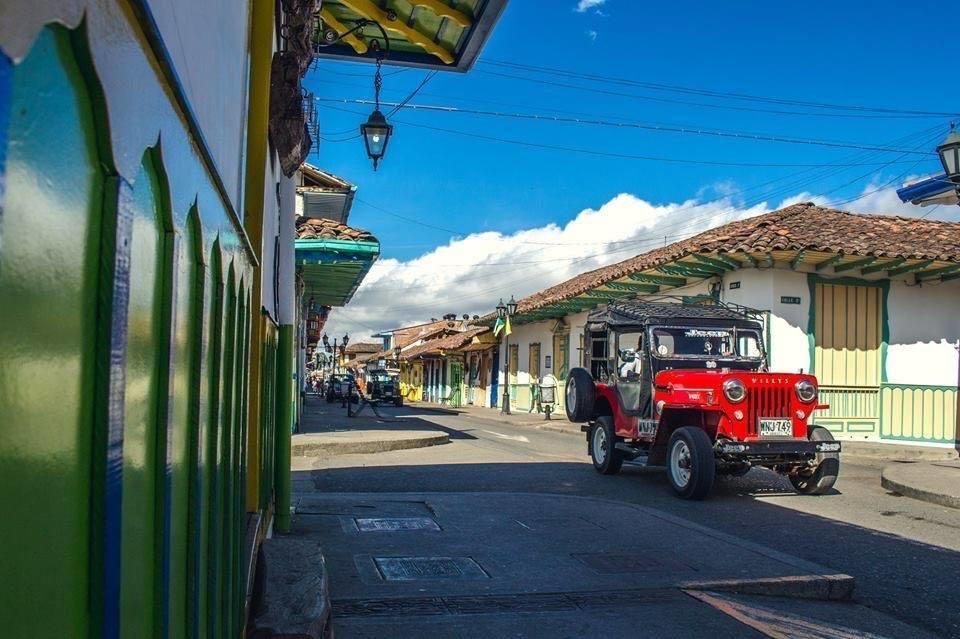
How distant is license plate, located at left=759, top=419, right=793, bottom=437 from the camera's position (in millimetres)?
9734

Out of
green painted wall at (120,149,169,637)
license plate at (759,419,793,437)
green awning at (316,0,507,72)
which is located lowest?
license plate at (759,419,793,437)

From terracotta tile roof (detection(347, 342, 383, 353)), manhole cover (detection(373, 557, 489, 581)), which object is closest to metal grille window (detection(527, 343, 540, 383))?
manhole cover (detection(373, 557, 489, 581))

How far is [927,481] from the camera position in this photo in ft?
35.4

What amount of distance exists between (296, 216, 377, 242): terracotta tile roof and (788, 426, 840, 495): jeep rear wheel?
24.8ft

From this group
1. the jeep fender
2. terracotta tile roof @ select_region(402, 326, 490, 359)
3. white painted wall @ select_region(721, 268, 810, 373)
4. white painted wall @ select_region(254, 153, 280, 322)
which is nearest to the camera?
white painted wall @ select_region(254, 153, 280, 322)

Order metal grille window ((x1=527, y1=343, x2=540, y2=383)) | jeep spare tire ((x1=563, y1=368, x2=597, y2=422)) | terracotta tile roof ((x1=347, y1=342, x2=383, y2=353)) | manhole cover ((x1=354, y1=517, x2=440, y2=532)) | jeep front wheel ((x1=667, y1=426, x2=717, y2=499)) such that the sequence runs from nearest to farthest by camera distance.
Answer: manhole cover ((x1=354, y1=517, x2=440, y2=532)), jeep front wheel ((x1=667, y1=426, x2=717, y2=499)), jeep spare tire ((x1=563, y1=368, x2=597, y2=422)), metal grille window ((x1=527, y1=343, x2=540, y2=383)), terracotta tile roof ((x1=347, y1=342, x2=383, y2=353))

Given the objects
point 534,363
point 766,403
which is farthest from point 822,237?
point 534,363

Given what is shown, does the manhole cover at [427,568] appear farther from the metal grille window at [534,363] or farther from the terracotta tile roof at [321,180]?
the metal grille window at [534,363]

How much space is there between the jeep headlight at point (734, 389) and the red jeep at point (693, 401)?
0.01 meters

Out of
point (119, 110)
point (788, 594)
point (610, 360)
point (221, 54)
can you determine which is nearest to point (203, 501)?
point (119, 110)

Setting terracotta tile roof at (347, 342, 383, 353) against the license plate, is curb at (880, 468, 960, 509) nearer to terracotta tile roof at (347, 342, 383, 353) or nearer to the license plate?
the license plate

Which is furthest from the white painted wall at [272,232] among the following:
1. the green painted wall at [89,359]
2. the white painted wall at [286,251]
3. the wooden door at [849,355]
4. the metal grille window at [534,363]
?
the metal grille window at [534,363]

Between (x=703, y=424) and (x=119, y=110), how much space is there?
9849 mm

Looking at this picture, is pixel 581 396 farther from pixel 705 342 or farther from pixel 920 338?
pixel 920 338
